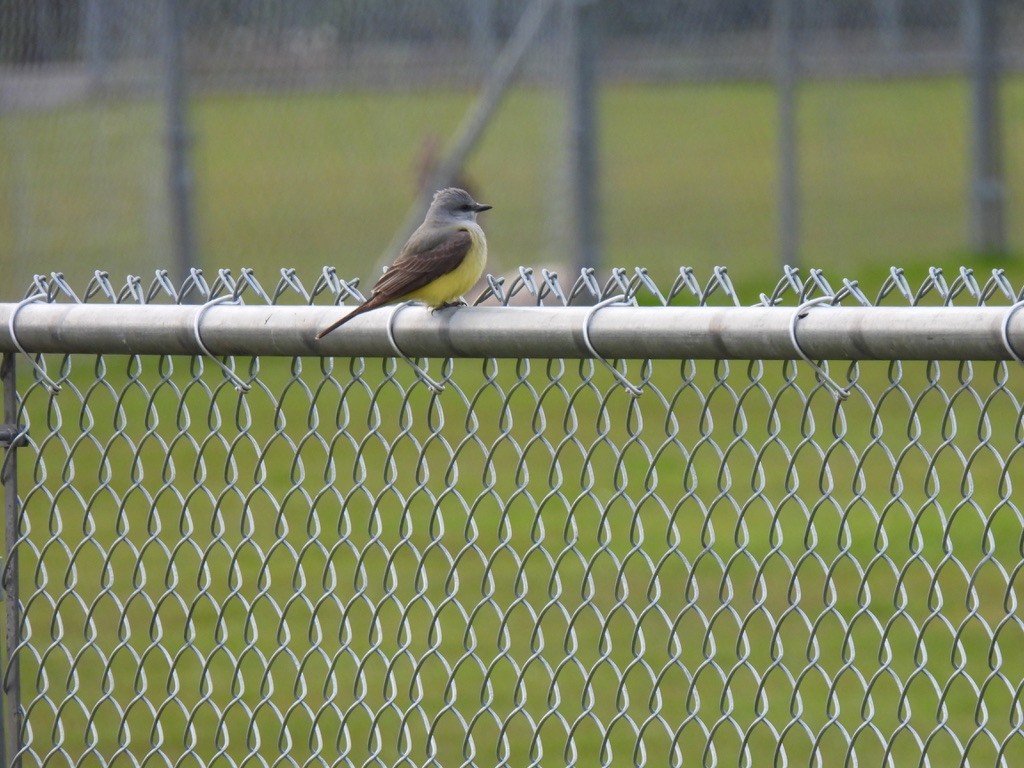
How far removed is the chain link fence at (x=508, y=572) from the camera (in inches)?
118

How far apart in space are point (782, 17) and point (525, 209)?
320 cm

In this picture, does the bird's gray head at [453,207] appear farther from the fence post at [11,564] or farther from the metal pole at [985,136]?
the metal pole at [985,136]

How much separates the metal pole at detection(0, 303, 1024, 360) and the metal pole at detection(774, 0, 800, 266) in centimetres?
1182

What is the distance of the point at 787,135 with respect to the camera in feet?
47.6

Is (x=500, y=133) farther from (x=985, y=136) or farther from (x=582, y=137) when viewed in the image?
(x=985, y=136)

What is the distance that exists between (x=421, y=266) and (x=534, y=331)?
0.74 m

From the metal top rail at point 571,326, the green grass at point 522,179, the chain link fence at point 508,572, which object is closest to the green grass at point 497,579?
the chain link fence at point 508,572

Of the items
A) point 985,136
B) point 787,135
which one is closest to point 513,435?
point 787,135

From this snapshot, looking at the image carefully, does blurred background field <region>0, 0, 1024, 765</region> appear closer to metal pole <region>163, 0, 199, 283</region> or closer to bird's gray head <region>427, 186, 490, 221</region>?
metal pole <region>163, 0, 199, 283</region>

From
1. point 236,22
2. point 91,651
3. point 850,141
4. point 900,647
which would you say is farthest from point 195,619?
point 850,141

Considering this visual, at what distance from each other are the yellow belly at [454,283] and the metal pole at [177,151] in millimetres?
8358

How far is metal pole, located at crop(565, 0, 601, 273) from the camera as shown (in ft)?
41.4

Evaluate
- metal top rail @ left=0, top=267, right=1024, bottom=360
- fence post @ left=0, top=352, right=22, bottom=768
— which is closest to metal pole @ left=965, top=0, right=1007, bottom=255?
metal top rail @ left=0, top=267, right=1024, bottom=360

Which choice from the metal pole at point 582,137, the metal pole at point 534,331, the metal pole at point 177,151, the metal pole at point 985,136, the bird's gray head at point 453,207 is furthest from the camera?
the metal pole at point 985,136
